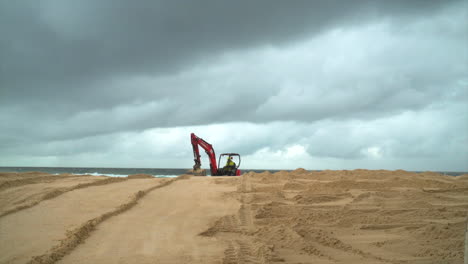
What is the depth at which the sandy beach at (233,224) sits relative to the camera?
5.29 m

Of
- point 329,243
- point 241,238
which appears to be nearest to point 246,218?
point 241,238

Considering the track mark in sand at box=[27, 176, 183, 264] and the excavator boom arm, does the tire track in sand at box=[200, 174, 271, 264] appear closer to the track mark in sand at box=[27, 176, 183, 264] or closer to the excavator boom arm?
the track mark in sand at box=[27, 176, 183, 264]

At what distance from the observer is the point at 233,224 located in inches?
284

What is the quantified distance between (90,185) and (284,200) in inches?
273

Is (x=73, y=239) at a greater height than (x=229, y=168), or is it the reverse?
(x=229, y=168)

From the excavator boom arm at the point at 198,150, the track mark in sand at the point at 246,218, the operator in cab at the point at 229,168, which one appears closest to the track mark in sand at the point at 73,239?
the track mark in sand at the point at 246,218

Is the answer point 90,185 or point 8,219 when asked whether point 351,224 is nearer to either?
point 8,219

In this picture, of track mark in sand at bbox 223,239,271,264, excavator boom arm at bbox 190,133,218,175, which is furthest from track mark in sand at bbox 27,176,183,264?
excavator boom arm at bbox 190,133,218,175

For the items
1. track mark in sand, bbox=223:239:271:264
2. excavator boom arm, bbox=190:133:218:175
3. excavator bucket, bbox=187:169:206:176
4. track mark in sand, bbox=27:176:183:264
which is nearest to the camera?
track mark in sand, bbox=27:176:183:264

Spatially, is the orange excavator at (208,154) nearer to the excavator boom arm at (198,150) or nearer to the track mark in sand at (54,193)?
the excavator boom arm at (198,150)

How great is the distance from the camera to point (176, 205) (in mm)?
8922

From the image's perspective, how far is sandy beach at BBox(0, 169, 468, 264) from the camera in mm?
5293

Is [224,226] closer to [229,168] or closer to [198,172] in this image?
[229,168]

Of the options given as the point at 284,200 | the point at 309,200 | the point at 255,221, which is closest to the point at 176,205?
the point at 255,221
